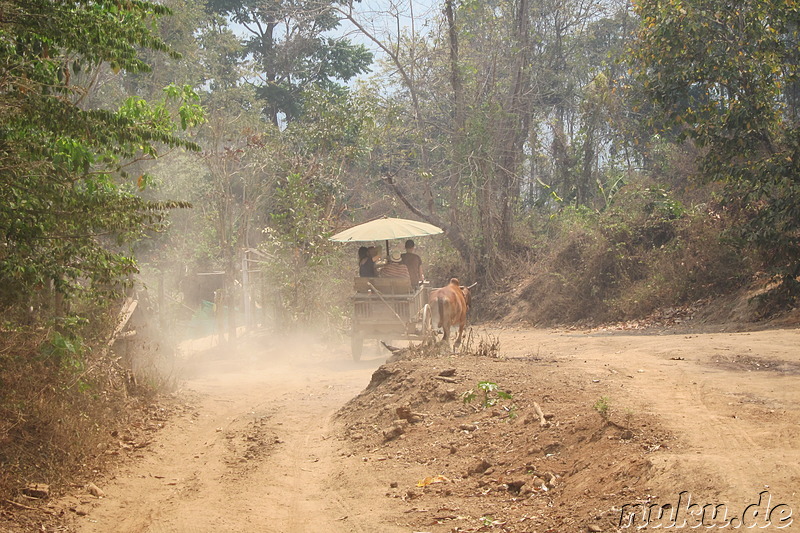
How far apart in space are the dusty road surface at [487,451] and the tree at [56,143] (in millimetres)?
2044

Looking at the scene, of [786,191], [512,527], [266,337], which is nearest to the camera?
[512,527]

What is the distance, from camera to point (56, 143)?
7.11m

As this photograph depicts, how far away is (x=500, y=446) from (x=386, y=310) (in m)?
8.09

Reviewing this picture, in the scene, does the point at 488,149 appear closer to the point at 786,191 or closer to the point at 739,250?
the point at 739,250

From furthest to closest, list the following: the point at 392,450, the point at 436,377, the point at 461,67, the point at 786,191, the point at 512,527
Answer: the point at 461,67 < the point at 786,191 < the point at 436,377 < the point at 392,450 < the point at 512,527

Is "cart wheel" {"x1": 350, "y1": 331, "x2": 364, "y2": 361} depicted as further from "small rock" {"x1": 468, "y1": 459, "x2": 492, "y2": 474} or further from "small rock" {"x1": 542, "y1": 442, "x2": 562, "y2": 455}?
"small rock" {"x1": 542, "y1": 442, "x2": 562, "y2": 455}

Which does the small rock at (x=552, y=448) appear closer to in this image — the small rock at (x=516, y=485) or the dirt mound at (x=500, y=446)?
the dirt mound at (x=500, y=446)

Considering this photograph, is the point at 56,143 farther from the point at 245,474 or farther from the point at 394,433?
the point at 394,433

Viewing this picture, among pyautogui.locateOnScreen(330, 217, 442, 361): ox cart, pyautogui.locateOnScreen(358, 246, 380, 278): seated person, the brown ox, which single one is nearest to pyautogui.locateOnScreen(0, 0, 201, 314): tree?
the brown ox

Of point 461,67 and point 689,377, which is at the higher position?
point 461,67

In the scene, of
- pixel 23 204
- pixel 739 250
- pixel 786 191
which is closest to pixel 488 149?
pixel 739 250

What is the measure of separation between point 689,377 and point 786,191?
689 centimetres

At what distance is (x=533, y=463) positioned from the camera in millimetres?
6379

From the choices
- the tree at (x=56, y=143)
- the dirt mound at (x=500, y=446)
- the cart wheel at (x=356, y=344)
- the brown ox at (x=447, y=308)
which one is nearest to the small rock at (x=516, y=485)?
the dirt mound at (x=500, y=446)
